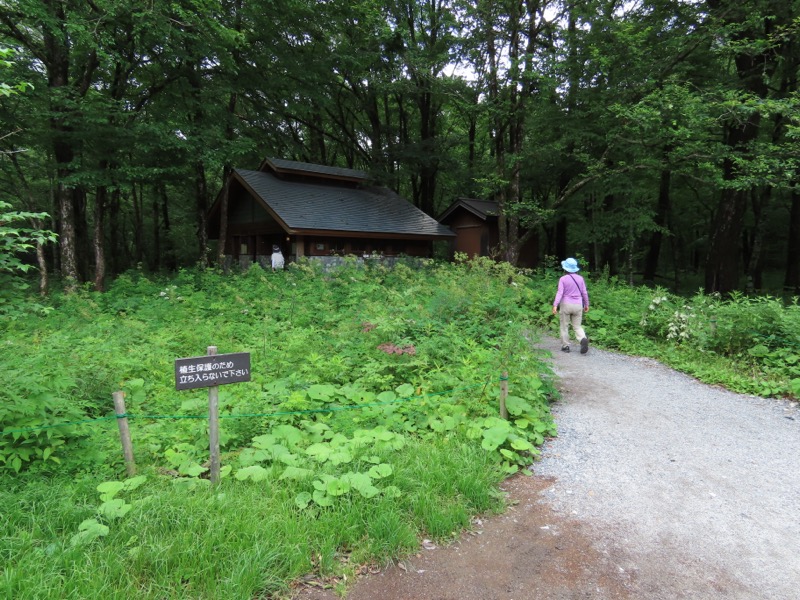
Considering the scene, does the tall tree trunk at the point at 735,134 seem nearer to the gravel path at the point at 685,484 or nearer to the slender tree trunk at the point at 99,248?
the gravel path at the point at 685,484

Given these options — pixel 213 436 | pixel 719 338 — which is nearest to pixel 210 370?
pixel 213 436

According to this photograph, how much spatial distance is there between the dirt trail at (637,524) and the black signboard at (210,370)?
1.60 m

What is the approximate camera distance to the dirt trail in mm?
2562

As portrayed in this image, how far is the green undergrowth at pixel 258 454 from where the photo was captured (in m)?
2.47

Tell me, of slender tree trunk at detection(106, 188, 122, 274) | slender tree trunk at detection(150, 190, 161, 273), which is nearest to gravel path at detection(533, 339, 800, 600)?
slender tree trunk at detection(106, 188, 122, 274)

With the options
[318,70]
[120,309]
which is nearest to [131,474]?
[120,309]

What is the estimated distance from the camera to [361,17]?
773 inches

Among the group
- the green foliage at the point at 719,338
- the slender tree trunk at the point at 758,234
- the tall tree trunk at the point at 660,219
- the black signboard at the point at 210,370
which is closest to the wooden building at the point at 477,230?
the tall tree trunk at the point at 660,219

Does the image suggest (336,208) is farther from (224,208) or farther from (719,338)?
(719,338)

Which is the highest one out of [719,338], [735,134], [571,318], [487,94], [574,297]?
[487,94]

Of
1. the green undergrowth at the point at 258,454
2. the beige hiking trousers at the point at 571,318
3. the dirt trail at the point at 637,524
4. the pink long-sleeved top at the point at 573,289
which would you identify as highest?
the pink long-sleeved top at the point at 573,289

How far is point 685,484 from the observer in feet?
12.0

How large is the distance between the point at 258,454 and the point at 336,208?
15857mm

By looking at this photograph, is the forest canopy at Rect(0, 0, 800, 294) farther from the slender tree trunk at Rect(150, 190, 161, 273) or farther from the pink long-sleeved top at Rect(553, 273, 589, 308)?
the pink long-sleeved top at Rect(553, 273, 589, 308)
